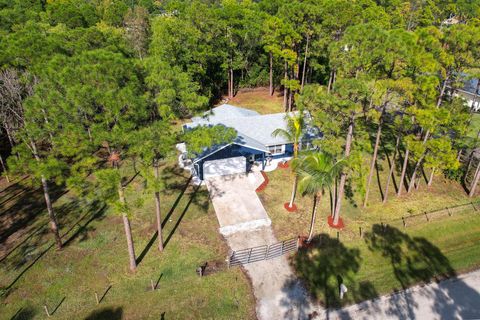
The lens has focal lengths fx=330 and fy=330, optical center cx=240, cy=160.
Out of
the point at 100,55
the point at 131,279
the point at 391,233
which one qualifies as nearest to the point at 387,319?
the point at 391,233

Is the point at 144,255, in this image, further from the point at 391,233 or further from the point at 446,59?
the point at 446,59

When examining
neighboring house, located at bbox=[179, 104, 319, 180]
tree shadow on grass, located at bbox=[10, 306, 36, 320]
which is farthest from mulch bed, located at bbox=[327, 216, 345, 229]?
tree shadow on grass, located at bbox=[10, 306, 36, 320]

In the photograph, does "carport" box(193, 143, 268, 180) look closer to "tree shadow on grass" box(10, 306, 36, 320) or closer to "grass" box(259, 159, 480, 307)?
"grass" box(259, 159, 480, 307)

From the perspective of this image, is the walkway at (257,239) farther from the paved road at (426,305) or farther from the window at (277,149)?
the window at (277,149)

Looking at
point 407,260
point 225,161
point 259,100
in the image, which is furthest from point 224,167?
point 259,100

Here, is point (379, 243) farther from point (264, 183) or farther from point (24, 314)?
point (24, 314)

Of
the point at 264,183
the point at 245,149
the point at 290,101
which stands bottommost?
the point at 264,183

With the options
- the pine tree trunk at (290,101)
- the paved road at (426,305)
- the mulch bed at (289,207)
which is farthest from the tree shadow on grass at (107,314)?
the pine tree trunk at (290,101)
